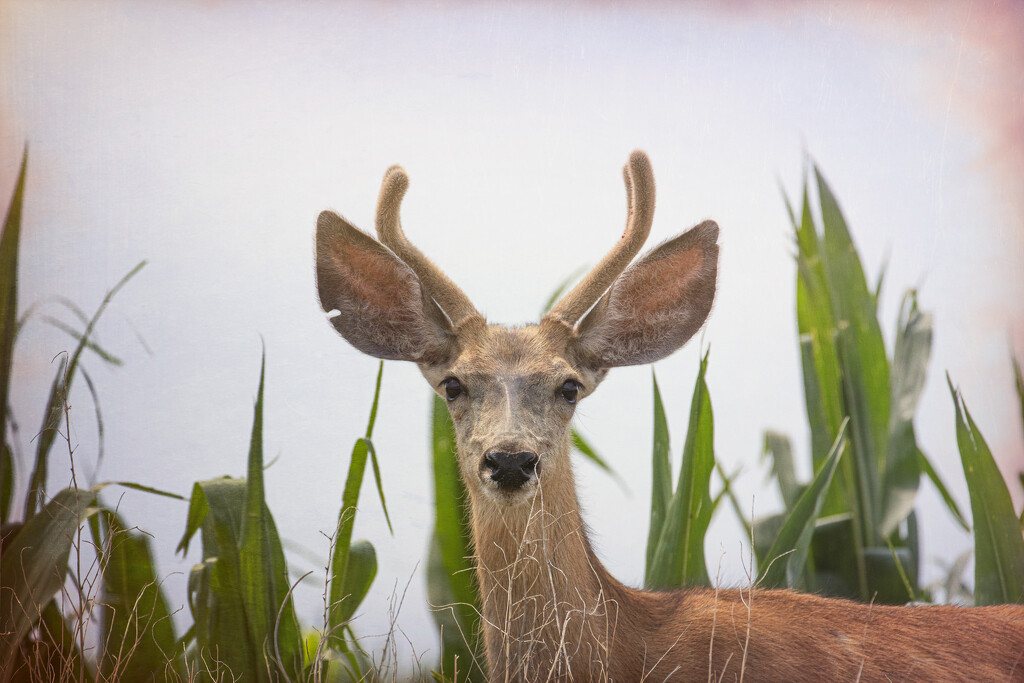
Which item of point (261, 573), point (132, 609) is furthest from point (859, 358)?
point (132, 609)

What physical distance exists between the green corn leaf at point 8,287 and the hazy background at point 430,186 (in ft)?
0.11

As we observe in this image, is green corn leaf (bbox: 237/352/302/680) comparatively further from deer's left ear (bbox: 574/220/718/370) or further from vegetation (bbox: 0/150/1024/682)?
deer's left ear (bbox: 574/220/718/370)

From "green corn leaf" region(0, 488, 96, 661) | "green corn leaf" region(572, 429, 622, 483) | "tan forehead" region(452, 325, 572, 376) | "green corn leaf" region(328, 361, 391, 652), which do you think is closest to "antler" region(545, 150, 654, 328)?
"tan forehead" region(452, 325, 572, 376)

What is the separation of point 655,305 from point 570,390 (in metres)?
0.48

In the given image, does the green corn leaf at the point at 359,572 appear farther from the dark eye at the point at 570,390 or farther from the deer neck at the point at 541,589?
the dark eye at the point at 570,390

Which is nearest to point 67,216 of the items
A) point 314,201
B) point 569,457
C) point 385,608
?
point 314,201

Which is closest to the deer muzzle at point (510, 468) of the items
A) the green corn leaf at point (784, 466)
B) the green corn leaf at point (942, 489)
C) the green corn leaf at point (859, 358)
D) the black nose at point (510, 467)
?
the black nose at point (510, 467)

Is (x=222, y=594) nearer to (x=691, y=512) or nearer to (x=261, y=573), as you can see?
(x=261, y=573)

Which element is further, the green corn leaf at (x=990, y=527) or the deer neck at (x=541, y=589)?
the green corn leaf at (x=990, y=527)

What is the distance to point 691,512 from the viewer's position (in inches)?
127

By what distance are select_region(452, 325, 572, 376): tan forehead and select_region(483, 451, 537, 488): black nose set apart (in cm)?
35

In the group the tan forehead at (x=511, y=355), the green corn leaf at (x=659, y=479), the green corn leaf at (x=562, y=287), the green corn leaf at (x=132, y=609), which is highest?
the green corn leaf at (x=562, y=287)

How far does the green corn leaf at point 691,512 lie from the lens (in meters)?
3.18

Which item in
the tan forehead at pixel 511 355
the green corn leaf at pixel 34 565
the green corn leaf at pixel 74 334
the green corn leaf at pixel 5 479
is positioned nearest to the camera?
the tan forehead at pixel 511 355
